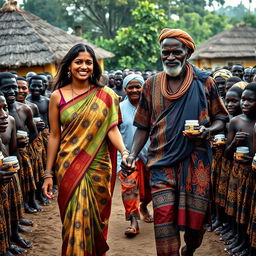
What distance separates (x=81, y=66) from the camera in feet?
13.9

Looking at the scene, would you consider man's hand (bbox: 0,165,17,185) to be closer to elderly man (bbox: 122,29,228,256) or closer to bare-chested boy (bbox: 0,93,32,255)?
bare-chested boy (bbox: 0,93,32,255)

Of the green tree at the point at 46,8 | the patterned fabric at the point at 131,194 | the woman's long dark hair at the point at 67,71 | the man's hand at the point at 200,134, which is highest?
the green tree at the point at 46,8

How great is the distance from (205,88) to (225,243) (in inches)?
91.4

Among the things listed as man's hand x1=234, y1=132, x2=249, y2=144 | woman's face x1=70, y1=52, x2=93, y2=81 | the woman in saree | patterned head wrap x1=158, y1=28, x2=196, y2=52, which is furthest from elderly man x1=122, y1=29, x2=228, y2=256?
man's hand x1=234, y1=132, x2=249, y2=144

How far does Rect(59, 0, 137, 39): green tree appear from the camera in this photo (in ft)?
124

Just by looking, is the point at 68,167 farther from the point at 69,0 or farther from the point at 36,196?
the point at 69,0

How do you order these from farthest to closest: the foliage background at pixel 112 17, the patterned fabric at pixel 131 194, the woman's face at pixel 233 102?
the foliage background at pixel 112 17 < the patterned fabric at pixel 131 194 < the woman's face at pixel 233 102

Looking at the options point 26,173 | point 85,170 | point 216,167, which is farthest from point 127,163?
point 26,173

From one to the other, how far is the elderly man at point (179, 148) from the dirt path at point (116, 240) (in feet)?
4.50

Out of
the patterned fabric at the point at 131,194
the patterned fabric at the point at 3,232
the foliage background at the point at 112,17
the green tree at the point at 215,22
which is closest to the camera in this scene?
the patterned fabric at the point at 3,232

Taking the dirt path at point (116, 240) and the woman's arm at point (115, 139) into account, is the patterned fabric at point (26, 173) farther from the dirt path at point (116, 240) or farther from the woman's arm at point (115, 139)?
the woman's arm at point (115, 139)

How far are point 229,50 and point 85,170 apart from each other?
27.1m

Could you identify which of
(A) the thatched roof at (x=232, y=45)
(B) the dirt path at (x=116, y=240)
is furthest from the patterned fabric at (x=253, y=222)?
(A) the thatched roof at (x=232, y=45)

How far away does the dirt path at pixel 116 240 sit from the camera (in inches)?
216
